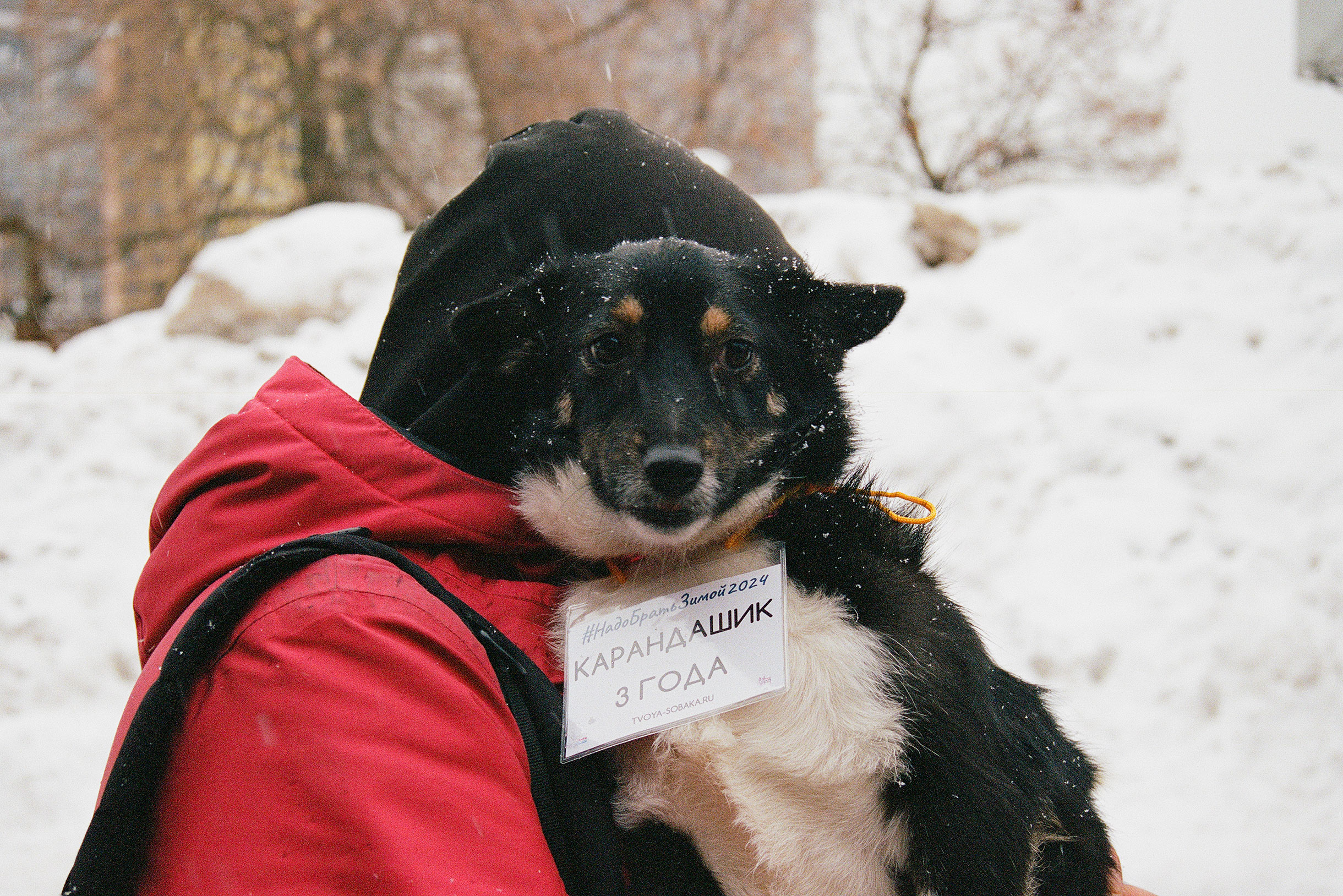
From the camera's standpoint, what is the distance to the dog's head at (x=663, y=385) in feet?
5.54

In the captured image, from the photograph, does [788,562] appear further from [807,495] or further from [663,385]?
[663,385]

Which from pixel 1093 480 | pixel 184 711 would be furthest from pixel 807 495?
pixel 1093 480

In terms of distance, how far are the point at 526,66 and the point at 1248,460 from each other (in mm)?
8886

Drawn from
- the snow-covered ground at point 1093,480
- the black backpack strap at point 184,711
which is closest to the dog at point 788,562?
the black backpack strap at point 184,711

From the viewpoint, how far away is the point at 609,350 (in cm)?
185

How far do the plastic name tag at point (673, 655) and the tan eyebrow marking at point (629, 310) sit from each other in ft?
1.81

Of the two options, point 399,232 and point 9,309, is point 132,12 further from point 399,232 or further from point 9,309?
point 399,232

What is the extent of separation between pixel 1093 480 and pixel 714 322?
3875 mm

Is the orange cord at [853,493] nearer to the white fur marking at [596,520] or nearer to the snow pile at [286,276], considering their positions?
the white fur marking at [596,520]

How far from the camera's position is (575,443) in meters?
1.81

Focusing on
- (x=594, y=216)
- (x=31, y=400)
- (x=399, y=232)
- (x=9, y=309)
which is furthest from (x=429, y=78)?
(x=594, y=216)

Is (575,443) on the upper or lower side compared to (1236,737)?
upper

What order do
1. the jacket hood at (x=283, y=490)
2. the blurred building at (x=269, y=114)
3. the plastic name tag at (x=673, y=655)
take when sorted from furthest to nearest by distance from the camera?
the blurred building at (x=269, y=114)
the plastic name tag at (x=673, y=655)
the jacket hood at (x=283, y=490)

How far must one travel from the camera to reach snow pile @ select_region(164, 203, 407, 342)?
6617mm
